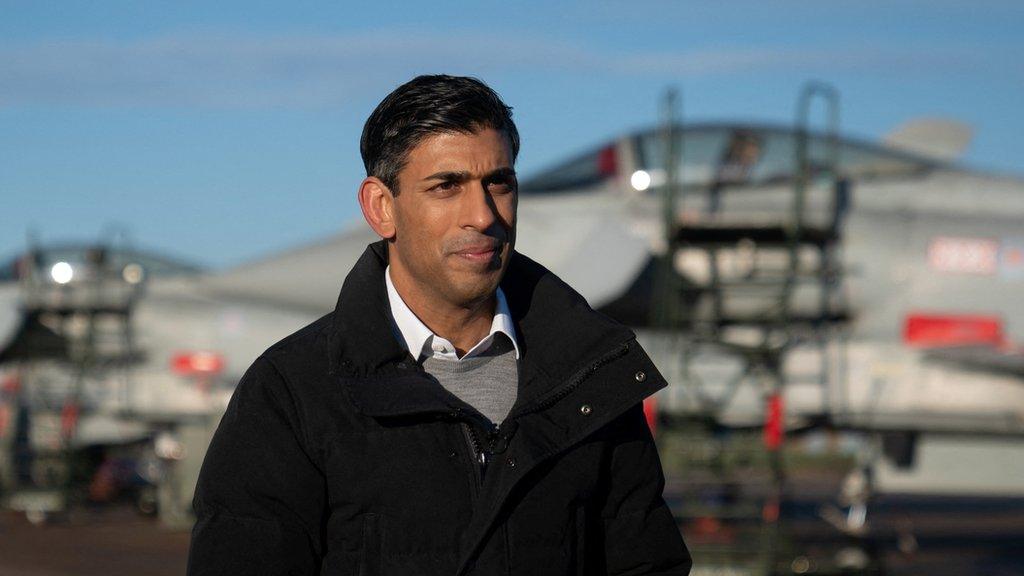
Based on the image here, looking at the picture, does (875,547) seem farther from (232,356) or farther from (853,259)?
(232,356)

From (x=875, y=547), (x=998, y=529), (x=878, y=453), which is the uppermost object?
A: (x=878, y=453)

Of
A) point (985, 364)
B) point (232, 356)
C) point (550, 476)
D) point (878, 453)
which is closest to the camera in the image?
point (550, 476)

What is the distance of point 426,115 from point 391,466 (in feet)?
1.96

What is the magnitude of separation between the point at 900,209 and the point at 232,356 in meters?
8.47

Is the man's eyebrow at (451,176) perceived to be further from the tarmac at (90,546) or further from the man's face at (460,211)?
the tarmac at (90,546)

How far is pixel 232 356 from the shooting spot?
1606cm

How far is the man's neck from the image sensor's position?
2.40 metres

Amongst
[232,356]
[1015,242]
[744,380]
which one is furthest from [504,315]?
[232,356]

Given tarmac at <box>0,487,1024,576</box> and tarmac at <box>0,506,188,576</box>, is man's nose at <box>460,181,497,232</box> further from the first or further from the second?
tarmac at <box>0,506,188,576</box>

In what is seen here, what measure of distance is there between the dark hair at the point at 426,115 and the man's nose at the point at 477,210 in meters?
0.10

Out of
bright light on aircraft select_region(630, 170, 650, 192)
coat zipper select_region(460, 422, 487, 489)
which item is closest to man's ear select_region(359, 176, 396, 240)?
coat zipper select_region(460, 422, 487, 489)

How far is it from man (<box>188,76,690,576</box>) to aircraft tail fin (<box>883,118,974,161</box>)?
12820mm

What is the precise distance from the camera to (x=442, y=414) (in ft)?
7.22

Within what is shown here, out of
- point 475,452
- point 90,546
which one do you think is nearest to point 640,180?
point 90,546
